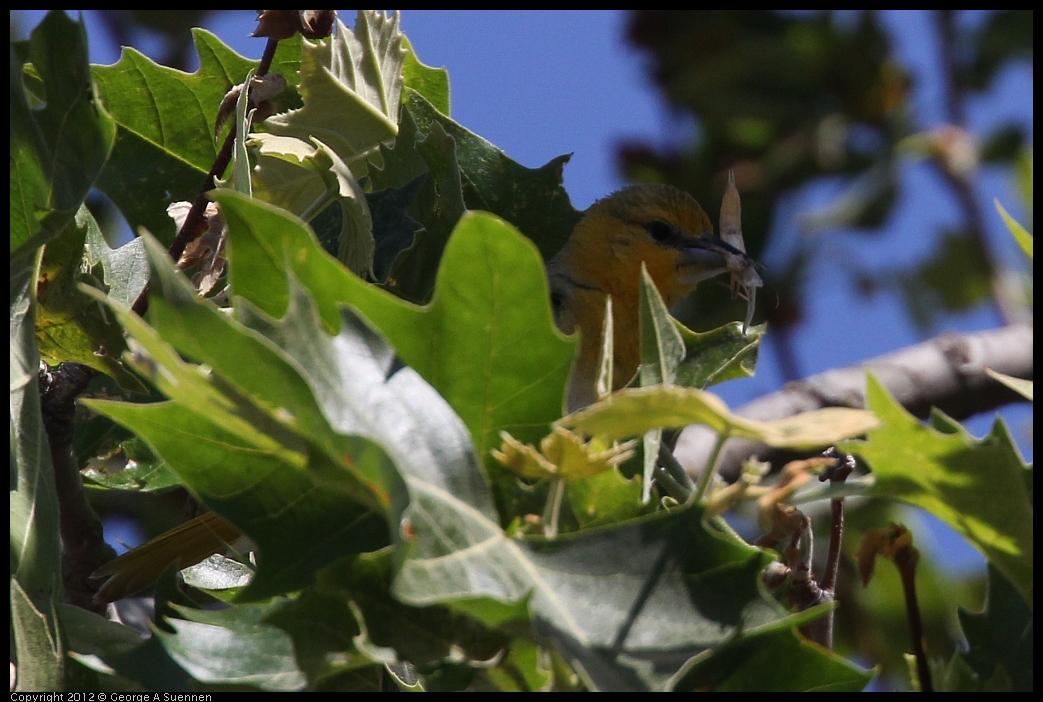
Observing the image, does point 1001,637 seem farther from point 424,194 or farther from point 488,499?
point 424,194

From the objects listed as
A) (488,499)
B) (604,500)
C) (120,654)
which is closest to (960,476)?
(604,500)

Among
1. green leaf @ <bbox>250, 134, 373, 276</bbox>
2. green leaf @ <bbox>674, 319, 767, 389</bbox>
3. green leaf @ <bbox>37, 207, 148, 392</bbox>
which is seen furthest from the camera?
green leaf @ <bbox>37, 207, 148, 392</bbox>

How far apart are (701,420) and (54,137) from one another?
49.5 inches

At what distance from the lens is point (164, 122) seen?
2.75 metres

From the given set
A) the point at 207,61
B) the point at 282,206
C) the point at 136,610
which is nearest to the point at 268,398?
the point at 282,206

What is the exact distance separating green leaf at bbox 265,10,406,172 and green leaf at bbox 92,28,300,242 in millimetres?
398

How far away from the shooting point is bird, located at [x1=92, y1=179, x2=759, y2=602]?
3684 mm

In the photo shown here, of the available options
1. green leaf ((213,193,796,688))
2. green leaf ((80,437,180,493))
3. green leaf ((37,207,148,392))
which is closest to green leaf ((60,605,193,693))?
green leaf ((213,193,796,688))

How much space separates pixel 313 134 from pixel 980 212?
5112mm

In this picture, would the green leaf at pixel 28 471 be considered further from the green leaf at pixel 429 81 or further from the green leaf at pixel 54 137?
the green leaf at pixel 429 81

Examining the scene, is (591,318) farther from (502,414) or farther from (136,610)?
(502,414)

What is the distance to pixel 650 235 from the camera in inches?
170

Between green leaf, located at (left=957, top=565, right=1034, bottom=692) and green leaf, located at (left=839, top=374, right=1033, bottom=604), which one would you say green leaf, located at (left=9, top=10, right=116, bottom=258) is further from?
green leaf, located at (left=957, top=565, right=1034, bottom=692)

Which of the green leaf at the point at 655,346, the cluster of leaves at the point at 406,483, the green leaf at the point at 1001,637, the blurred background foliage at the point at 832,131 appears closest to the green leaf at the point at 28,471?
the cluster of leaves at the point at 406,483
